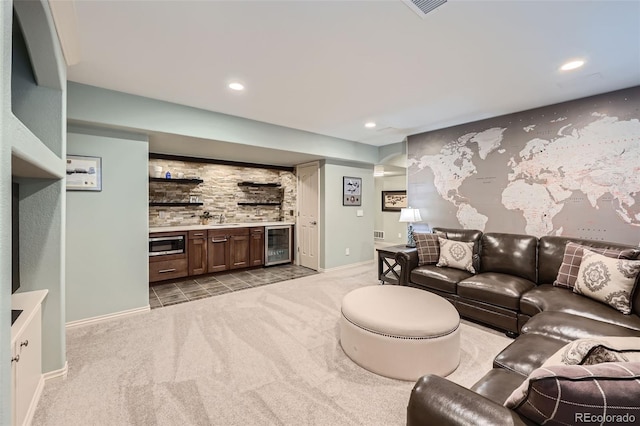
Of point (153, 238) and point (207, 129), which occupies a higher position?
point (207, 129)

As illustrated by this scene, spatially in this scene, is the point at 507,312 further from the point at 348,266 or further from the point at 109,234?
the point at 109,234

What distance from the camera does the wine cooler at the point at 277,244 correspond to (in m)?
5.64

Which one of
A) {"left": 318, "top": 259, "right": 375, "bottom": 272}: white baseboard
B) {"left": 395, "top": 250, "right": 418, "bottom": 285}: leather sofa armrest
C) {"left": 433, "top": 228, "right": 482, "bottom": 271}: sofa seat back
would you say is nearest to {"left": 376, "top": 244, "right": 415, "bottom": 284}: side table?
{"left": 395, "top": 250, "right": 418, "bottom": 285}: leather sofa armrest

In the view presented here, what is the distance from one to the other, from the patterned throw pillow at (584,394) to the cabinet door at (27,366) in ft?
7.58

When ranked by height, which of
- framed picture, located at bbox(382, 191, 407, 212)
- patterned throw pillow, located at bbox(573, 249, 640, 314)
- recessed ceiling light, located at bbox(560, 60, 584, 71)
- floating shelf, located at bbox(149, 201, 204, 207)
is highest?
recessed ceiling light, located at bbox(560, 60, 584, 71)

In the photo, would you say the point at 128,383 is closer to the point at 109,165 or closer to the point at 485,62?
the point at 109,165

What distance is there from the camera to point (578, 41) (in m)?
2.11

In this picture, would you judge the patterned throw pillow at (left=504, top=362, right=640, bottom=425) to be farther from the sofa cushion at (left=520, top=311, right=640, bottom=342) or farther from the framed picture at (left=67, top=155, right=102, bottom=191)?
the framed picture at (left=67, top=155, right=102, bottom=191)

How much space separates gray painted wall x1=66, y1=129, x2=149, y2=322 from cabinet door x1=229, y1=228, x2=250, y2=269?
1857 mm

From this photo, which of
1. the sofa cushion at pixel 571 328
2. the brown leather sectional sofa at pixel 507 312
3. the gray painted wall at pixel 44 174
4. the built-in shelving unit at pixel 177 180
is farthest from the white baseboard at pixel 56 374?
the sofa cushion at pixel 571 328

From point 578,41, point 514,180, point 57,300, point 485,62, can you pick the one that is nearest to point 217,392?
point 57,300

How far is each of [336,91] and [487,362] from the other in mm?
2887

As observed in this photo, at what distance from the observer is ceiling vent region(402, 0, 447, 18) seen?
1.70 m

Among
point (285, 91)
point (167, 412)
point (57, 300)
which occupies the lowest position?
point (167, 412)
